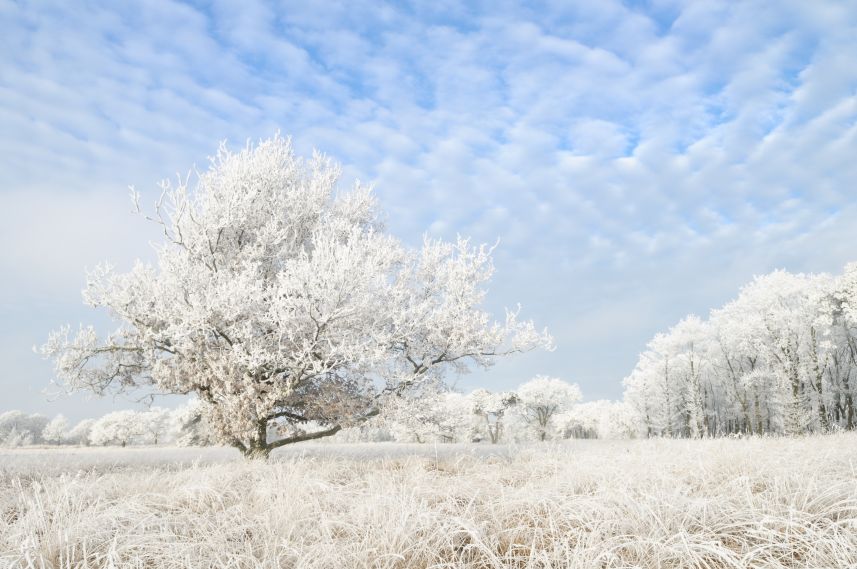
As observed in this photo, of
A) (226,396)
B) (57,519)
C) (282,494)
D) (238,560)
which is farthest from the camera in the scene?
(226,396)

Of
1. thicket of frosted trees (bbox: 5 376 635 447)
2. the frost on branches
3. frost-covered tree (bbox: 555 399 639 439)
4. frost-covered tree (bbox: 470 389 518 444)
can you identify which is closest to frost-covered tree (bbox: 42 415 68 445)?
thicket of frosted trees (bbox: 5 376 635 447)

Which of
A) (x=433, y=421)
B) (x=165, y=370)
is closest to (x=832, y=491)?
(x=433, y=421)

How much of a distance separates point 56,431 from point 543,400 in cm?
7149

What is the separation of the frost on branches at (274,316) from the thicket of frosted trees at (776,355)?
2417 centimetres

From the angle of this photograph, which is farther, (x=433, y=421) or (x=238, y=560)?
(x=433, y=421)

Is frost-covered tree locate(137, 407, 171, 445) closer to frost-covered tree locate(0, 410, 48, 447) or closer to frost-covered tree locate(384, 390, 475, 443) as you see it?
frost-covered tree locate(0, 410, 48, 447)

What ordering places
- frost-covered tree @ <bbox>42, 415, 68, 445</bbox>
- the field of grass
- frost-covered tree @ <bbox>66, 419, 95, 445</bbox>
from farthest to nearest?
1. frost-covered tree @ <bbox>66, 419, 95, 445</bbox>
2. frost-covered tree @ <bbox>42, 415, 68, 445</bbox>
3. the field of grass

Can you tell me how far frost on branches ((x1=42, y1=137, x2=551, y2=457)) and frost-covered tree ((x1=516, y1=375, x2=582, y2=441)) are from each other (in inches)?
1904

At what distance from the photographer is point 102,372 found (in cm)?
1350

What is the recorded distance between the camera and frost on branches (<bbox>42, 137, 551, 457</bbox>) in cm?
1126

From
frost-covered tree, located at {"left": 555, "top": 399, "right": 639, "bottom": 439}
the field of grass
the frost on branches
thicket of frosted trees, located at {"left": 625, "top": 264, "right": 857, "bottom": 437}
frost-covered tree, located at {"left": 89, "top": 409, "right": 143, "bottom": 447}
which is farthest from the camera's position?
frost-covered tree, located at {"left": 89, "top": 409, "right": 143, "bottom": 447}

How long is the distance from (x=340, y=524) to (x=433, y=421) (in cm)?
871

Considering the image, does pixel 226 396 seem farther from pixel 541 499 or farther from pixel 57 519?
pixel 541 499

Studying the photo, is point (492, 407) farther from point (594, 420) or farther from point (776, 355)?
point (594, 420)
